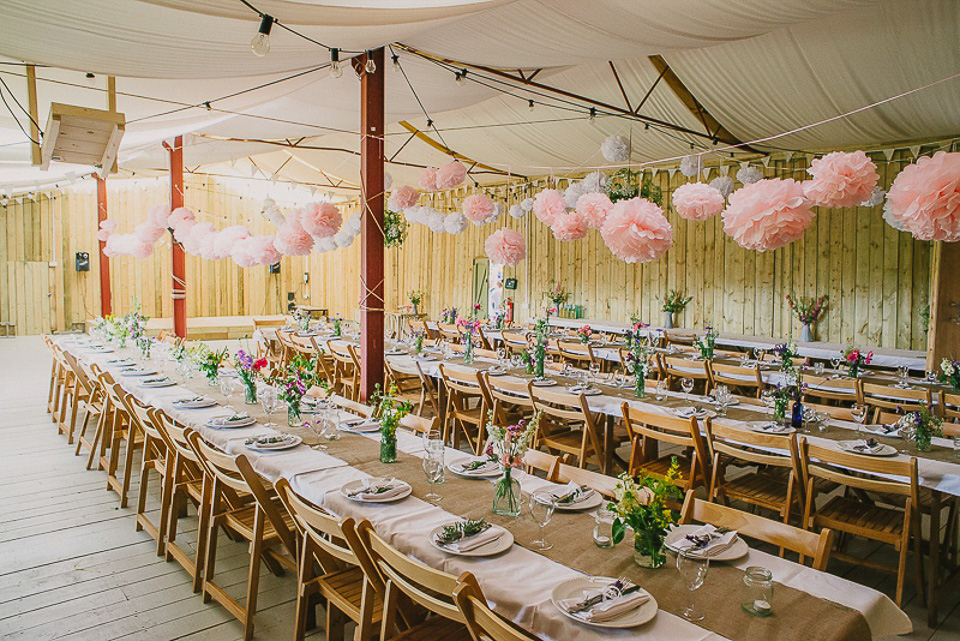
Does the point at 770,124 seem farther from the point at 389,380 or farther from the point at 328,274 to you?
the point at 328,274

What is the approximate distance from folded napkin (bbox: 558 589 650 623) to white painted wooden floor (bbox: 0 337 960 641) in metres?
1.76

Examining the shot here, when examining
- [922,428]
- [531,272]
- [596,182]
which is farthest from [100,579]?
[531,272]

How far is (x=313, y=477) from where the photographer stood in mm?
3094

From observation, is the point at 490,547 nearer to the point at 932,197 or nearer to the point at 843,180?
the point at 932,197

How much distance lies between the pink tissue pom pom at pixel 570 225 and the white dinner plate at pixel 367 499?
3934 mm

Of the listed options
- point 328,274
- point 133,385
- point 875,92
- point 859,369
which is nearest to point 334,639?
point 133,385

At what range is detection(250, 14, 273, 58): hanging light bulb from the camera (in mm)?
3416

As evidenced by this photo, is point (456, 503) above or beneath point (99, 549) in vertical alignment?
above

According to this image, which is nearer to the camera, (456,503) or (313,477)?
(456,503)

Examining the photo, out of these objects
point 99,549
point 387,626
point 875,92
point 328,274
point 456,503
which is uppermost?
point 875,92

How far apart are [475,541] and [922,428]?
2.94 metres

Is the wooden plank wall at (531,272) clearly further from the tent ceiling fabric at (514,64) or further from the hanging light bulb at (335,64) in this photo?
the hanging light bulb at (335,64)

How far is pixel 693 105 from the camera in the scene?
26.7 ft

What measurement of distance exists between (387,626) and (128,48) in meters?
3.83
